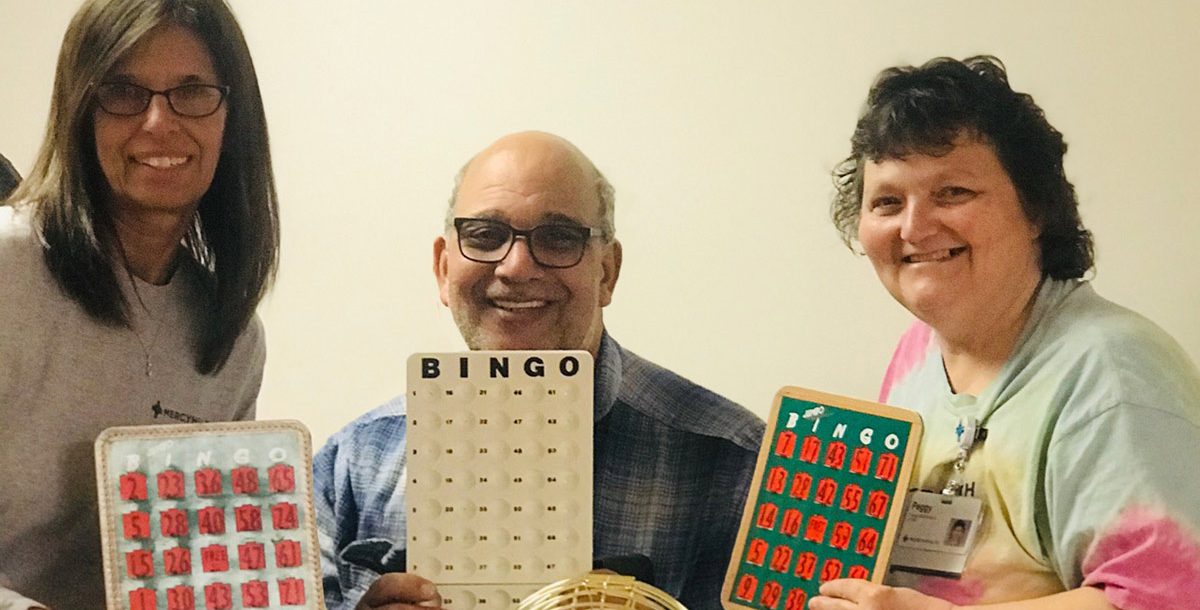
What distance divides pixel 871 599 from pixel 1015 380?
0.73 ft

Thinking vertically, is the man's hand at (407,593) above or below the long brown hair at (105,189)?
below

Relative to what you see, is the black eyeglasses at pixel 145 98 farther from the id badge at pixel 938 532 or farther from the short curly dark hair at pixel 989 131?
the id badge at pixel 938 532

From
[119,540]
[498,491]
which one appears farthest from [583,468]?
[119,540]

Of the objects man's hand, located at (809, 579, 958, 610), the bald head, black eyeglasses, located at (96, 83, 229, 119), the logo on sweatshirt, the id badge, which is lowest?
man's hand, located at (809, 579, 958, 610)

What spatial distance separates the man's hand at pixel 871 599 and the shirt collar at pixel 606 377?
413 millimetres

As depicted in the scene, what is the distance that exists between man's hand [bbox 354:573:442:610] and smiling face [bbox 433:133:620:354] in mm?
337

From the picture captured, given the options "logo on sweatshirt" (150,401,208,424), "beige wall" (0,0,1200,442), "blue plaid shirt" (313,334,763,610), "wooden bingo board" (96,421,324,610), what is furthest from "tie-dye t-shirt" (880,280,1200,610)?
"logo on sweatshirt" (150,401,208,424)

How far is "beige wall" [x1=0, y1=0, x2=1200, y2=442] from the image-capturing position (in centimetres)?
132

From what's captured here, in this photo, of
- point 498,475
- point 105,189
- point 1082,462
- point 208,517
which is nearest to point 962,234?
Result: point 1082,462

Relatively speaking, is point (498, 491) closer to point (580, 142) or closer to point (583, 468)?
point (583, 468)

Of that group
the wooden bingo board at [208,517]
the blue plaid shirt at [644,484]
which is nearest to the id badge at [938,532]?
the blue plaid shirt at [644,484]

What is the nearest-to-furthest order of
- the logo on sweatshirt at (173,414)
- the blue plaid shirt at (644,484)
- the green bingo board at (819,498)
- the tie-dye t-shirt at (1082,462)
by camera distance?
the tie-dye t-shirt at (1082,462) < the green bingo board at (819,498) < the logo on sweatshirt at (173,414) < the blue plaid shirt at (644,484)

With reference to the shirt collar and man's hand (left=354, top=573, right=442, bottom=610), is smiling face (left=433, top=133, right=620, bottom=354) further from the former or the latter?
man's hand (left=354, top=573, right=442, bottom=610)

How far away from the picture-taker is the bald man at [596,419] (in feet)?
4.15
